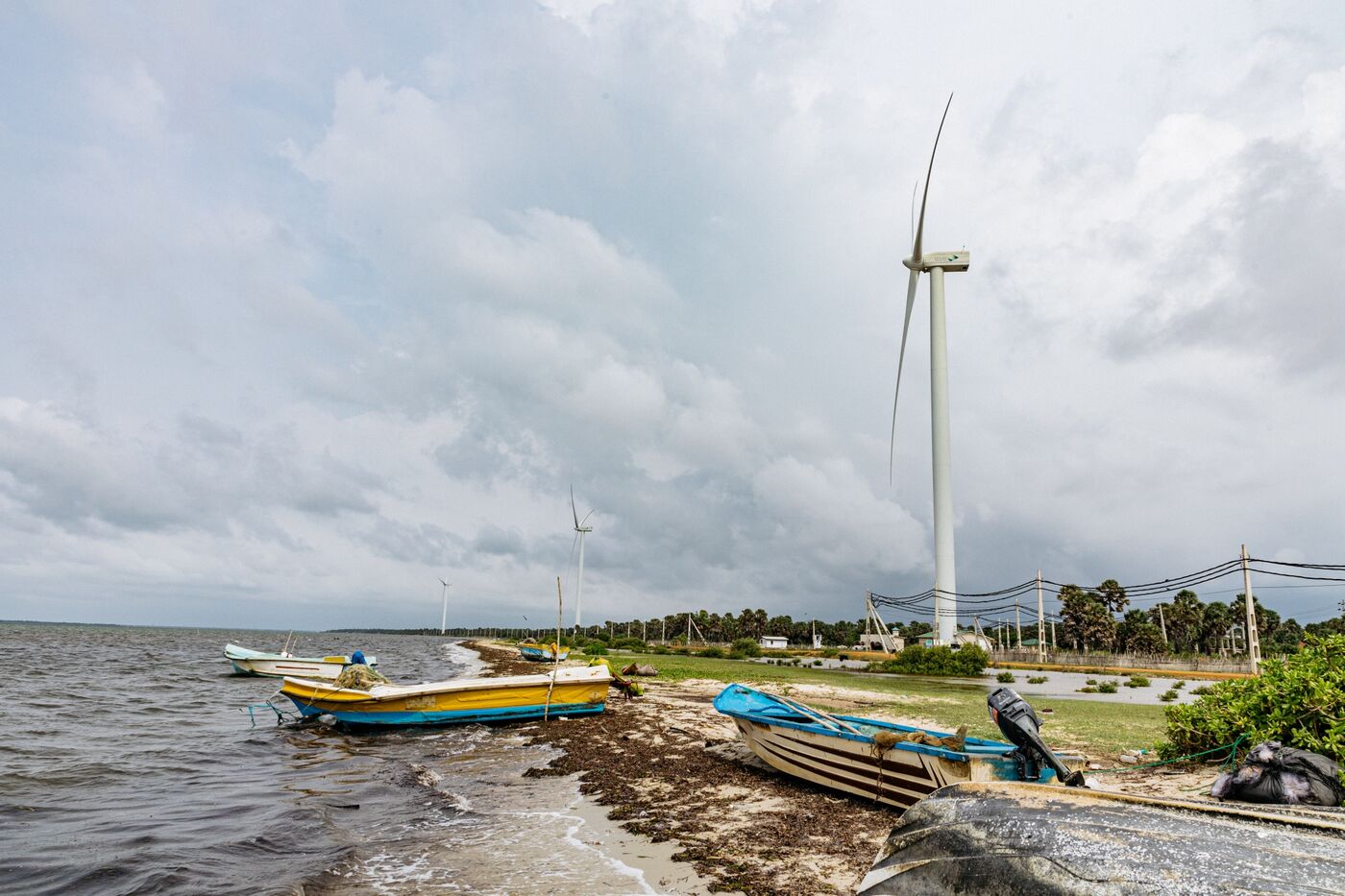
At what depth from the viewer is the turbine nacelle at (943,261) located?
66.0 meters

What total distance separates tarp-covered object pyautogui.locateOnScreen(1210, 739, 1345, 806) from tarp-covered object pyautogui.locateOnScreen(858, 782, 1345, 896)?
13.8ft

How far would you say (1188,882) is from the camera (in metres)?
3.81

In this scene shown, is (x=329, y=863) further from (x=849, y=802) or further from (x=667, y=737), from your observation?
(x=667, y=737)

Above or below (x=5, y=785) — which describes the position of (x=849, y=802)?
above

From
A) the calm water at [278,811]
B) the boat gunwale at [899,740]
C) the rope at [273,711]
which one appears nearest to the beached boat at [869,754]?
the boat gunwale at [899,740]

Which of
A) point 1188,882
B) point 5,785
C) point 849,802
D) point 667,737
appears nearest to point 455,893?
point 849,802

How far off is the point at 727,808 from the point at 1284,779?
24.4 feet

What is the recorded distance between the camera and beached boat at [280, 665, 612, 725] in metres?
22.9

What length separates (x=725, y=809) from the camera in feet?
40.0

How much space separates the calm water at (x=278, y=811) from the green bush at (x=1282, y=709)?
9.82 meters

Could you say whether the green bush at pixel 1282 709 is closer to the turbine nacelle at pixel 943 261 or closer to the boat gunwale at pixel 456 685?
the boat gunwale at pixel 456 685

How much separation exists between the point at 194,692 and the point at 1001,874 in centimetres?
4064

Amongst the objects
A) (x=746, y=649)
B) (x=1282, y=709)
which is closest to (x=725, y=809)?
(x=1282, y=709)

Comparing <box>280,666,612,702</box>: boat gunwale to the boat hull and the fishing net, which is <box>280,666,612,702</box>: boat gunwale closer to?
the fishing net
